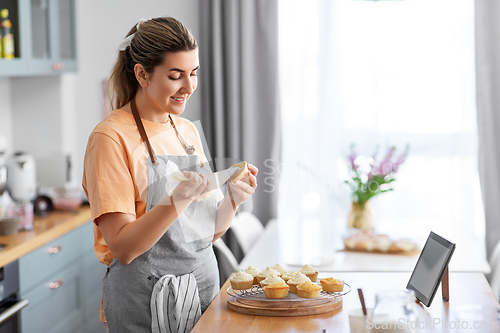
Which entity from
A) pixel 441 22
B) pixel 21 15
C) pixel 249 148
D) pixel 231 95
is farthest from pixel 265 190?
pixel 21 15

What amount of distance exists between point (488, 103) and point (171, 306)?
259 centimetres

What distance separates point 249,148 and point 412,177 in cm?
107

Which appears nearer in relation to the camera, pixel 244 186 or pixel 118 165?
pixel 118 165

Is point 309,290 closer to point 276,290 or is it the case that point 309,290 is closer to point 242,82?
point 276,290

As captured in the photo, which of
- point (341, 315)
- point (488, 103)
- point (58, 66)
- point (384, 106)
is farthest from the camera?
point (384, 106)

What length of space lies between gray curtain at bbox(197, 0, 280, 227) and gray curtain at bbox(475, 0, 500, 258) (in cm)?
125

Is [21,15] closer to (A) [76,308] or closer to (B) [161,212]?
(A) [76,308]

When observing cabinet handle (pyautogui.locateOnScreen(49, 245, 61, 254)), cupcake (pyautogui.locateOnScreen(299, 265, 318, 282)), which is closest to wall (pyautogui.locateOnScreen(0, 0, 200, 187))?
cabinet handle (pyautogui.locateOnScreen(49, 245, 61, 254))

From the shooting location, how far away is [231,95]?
3.46 metres

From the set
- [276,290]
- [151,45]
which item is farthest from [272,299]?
[151,45]

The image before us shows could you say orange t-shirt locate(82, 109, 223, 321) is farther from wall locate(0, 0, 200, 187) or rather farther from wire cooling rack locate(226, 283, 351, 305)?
wall locate(0, 0, 200, 187)

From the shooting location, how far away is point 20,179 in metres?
2.76

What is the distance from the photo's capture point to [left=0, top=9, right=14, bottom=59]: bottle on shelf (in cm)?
253

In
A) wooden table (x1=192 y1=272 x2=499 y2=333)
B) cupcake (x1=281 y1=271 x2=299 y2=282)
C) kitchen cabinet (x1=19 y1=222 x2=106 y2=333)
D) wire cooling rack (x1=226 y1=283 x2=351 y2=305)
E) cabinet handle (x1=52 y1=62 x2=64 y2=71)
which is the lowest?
kitchen cabinet (x1=19 y1=222 x2=106 y2=333)
